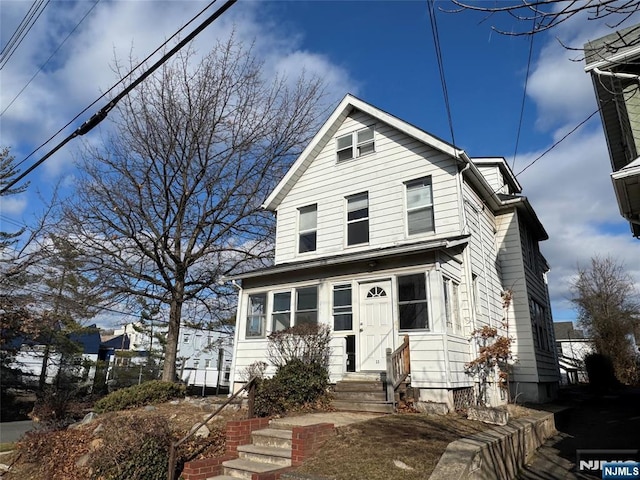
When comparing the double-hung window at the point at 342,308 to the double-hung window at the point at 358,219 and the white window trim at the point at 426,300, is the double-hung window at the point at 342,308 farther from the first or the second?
the double-hung window at the point at 358,219

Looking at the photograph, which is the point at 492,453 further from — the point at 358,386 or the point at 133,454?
the point at 133,454

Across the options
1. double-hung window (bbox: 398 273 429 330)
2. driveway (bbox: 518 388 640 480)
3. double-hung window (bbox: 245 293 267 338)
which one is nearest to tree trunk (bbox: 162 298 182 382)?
double-hung window (bbox: 245 293 267 338)

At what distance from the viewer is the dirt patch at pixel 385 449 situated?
16.9 feet

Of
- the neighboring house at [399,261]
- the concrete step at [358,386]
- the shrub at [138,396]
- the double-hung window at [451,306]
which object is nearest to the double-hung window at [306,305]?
the neighboring house at [399,261]

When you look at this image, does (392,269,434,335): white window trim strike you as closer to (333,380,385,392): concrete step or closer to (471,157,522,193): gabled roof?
(333,380,385,392): concrete step

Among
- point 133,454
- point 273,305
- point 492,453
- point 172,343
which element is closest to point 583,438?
point 492,453

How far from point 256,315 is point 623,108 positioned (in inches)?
464

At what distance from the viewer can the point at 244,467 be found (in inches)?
245

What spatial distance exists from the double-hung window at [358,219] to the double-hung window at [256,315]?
3.35 meters

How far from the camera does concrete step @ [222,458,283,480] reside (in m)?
6.03

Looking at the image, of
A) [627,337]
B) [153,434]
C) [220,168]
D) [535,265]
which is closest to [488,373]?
[535,265]

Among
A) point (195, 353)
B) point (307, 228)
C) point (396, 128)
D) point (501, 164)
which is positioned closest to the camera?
point (396, 128)

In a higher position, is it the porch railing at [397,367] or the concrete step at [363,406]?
the porch railing at [397,367]

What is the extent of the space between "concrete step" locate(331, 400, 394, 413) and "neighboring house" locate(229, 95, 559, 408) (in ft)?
3.36
